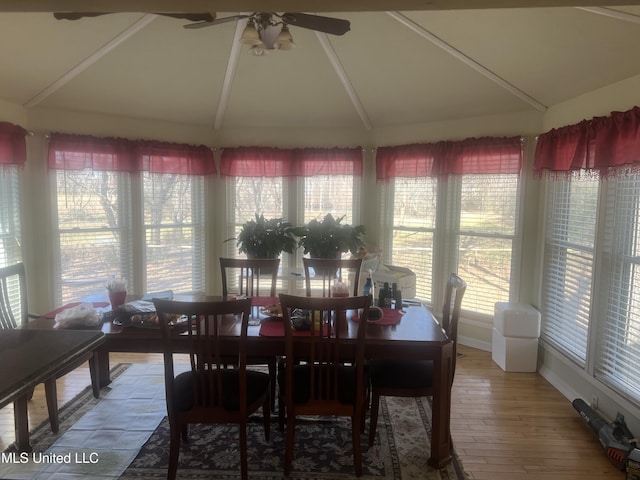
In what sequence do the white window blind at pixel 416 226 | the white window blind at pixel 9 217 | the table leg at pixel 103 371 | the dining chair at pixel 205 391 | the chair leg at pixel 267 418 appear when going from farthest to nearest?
the white window blind at pixel 416 226 < the white window blind at pixel 9 217 < the table leg at pixel 103 371 < the chair leg at pixel 267 418 < the dining chair at pixel 205 391

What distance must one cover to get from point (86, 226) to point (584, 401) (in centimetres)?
456

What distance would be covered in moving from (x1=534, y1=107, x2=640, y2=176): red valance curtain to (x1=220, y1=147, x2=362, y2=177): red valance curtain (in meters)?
1.85

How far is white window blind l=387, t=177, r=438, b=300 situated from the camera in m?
4.25

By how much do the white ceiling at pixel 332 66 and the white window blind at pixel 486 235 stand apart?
2.28ft

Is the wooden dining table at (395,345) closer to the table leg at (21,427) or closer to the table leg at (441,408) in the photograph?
the table leg at (441,408)

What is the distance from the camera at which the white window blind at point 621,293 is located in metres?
2.50

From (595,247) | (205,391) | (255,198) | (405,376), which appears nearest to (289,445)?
(205,391)

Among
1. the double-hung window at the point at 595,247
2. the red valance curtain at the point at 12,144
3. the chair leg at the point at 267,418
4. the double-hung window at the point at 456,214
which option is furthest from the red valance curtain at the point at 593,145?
the red valance curtain at the point at 12,144

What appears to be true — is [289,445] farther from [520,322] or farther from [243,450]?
[520,322]

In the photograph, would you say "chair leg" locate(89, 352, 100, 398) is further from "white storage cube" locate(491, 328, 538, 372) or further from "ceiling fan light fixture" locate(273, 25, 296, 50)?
"white storage cube" locate(491, 328, 538, 372)

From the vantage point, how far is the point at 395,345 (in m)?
2.10

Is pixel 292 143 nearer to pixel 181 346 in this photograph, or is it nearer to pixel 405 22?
pixel 405 22

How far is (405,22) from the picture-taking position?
9.43ft

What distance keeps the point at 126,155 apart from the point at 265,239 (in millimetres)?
1668
